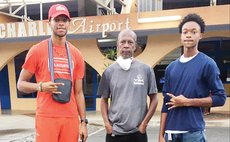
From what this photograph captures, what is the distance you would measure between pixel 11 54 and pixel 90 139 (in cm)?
778

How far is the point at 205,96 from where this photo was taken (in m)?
Result: 2.93

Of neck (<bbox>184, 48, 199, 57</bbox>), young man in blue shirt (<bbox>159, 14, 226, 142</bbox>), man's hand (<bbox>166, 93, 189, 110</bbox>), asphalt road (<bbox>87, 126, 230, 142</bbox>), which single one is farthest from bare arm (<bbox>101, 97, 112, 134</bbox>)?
asphalt road (<bbox>87, 126, 230, 142</bbox>)

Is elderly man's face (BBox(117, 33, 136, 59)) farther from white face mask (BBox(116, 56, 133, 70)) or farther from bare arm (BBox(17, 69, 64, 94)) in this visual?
bare arm (BBox(17, 69, 64, 94))

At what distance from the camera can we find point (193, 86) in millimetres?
2898

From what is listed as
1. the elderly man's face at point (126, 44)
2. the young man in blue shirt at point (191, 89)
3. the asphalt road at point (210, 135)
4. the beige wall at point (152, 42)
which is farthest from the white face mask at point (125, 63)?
the beige wall at point (152, 42)

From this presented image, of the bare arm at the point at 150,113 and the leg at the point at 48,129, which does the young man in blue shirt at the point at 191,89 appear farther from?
the leg at the point at 48,129

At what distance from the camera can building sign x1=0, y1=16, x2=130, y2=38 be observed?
1276cm

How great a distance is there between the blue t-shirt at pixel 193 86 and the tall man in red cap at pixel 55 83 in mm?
964

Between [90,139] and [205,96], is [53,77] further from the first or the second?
[90,139]

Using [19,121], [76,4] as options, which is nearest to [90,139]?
[19,121]

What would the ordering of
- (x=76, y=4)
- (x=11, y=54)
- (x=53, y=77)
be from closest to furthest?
(x=53, y=77) → (x=11, y=54) → (x=76, y=4)

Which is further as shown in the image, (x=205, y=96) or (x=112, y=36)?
(x=112, y=36)

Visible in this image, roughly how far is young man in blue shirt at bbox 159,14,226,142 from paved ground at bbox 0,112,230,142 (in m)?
5.50

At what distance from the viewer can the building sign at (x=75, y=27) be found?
12758 mm
